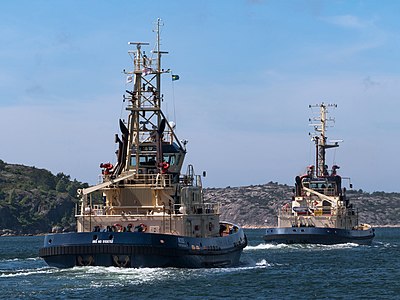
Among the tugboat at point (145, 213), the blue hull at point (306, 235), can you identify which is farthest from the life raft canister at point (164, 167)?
the blue hull at point (306, 235)

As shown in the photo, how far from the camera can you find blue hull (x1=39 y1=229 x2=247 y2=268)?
171 feet

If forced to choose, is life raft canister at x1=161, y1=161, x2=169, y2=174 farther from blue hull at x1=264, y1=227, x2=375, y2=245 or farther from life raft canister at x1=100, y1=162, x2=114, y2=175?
blue hull at x1=264, y1=227, x2=375, y2=245

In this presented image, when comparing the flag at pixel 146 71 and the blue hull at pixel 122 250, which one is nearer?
the blue hull at pixel 122 250

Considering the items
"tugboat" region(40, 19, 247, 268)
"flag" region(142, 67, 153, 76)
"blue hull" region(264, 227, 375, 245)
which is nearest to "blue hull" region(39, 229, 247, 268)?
"tugboat" region(40, 19, 247, 268)

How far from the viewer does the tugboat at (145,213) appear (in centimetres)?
5250

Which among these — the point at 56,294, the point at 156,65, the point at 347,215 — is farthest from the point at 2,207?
the point at 56,294

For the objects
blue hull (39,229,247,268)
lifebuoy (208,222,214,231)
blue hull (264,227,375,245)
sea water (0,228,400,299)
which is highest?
blue hull (264,227,375,245)

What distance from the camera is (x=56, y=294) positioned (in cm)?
4500

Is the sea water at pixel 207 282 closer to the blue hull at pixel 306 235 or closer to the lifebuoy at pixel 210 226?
the lifebuoy at pixel 210 226

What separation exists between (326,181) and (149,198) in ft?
154

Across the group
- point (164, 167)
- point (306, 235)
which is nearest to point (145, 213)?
point (164, 167)

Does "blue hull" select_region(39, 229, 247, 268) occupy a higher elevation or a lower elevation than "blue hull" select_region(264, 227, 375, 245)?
lower

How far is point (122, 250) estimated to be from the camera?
52.0m

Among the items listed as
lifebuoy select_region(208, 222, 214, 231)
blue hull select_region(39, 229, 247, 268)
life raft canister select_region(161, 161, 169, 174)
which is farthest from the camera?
lifebuoy select_region(208, 222, 214, 231)
